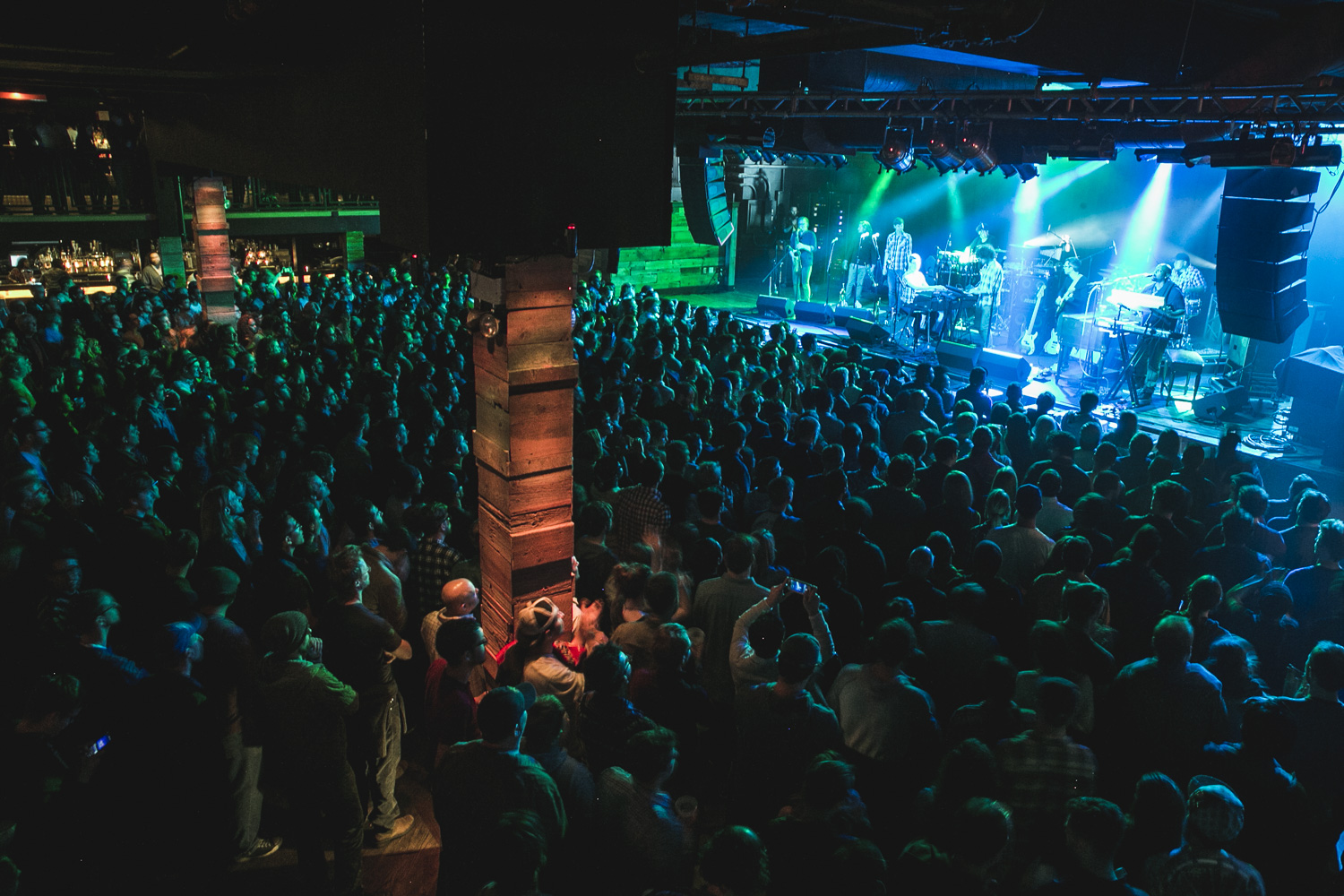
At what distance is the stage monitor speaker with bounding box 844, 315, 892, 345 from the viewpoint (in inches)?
565

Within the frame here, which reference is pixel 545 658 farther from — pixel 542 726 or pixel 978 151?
pixel 978 151

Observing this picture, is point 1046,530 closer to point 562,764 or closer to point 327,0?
point 562,764

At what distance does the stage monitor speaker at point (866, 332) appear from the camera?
14344 mm

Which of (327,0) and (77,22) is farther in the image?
(77,22)

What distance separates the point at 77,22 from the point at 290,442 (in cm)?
261

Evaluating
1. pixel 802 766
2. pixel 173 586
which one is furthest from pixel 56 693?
pixel 802 766

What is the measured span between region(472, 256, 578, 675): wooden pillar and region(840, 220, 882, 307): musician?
46.5 ft

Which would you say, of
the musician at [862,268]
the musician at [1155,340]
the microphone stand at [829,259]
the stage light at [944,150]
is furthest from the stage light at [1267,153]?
the microphone stand at [829,259]

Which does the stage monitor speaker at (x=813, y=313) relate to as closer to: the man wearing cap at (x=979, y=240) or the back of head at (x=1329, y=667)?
the man wearing cap at (x=979, y=240)

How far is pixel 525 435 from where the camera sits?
4156 mm

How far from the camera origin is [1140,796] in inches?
102

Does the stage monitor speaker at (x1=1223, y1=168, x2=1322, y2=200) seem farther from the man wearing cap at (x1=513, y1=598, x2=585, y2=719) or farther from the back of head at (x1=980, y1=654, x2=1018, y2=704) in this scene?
the man wearing cap at (x1=513, y1=598, x2=585, y2=719)

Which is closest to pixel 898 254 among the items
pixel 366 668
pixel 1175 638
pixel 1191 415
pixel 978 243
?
pixel 978 243

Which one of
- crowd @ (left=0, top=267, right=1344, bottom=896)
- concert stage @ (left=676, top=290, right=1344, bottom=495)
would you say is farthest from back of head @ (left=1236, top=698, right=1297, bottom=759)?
concert stage @ (left=676, top=290, right=1344, bottom=495)
